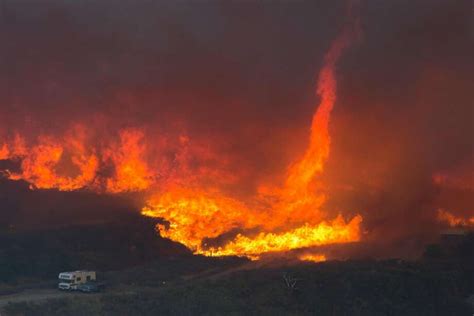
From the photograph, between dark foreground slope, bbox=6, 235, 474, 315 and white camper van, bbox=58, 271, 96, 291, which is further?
white camper van, bbox=58, 271, 96, 291

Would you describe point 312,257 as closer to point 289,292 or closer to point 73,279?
point 289,292

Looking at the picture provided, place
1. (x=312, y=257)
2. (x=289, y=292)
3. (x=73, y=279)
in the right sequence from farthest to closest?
(x=312, y=257)
(x=73, y=279)
(x=289, y=292)

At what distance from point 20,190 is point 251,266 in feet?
53.5

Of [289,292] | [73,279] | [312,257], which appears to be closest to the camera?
[289,292]

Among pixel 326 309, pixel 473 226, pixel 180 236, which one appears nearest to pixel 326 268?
pixel 326 309

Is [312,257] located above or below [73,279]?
above

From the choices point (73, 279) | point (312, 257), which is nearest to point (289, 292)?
point (312, 257)

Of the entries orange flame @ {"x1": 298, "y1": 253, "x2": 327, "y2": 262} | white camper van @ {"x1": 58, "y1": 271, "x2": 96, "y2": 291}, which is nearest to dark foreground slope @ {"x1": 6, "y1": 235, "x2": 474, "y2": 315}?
white camper van @ {"x1": 58, "y1": 271, "x2": 96, "y2": 291}

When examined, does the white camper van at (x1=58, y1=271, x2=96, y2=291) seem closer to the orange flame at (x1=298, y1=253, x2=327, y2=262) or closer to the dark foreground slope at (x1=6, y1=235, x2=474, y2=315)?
the dark foreground slope at (x1=6, y1=235, x2=474, y2=315)

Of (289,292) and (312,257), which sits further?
(312,257)

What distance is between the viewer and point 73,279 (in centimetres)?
3762

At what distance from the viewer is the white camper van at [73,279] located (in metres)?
37.4

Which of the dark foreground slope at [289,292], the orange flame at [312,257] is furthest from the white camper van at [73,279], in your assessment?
the orange flame at [312,257]

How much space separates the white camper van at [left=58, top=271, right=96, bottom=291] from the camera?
37.4 meters
